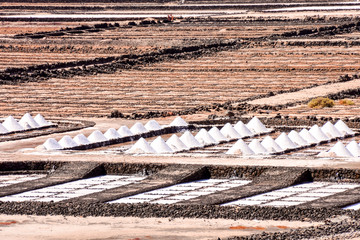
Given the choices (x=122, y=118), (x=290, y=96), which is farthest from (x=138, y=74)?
(x=122, y=118)

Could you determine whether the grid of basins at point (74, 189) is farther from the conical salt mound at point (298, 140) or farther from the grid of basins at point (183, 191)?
the conical salt mound at point (298, 140)

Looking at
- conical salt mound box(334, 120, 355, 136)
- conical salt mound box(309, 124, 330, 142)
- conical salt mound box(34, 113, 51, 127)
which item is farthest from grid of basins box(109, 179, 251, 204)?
conical salt mound box(34, 113, 51, 127)

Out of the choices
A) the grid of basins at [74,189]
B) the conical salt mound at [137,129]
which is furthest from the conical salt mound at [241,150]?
the conical salt mound at [137,129]

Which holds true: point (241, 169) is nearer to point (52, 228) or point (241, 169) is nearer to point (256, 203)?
point (256, 203)

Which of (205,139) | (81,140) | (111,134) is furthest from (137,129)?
(205,139)

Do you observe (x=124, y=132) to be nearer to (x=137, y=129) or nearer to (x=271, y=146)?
(x=137, y=129)

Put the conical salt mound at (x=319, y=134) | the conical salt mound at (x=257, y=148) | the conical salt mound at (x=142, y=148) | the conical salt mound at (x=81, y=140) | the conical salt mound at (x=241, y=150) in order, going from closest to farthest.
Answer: the conical salt mound at (x=241, y=150)
the conical salt mound at (x=257, y=148)
the conical salt mound at (x=142, y=148)
the conical salt mound at (x=81, y=140)
the conical salt mound at (x=319, y=134)
